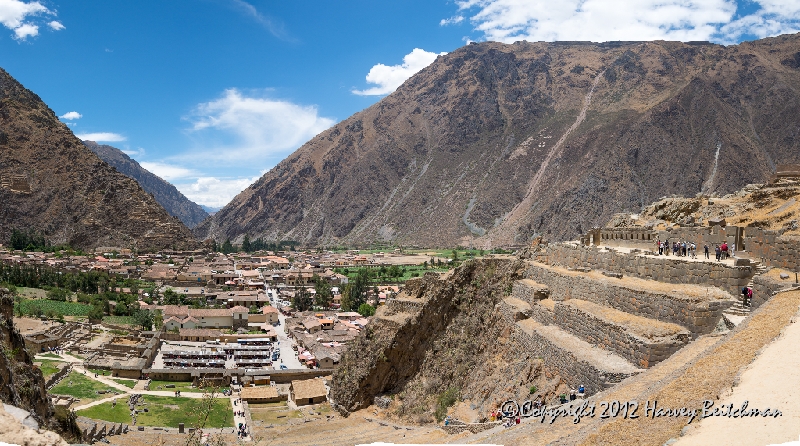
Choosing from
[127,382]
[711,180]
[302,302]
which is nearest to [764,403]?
[127,382]

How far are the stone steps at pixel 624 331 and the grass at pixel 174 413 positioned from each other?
19.2 m

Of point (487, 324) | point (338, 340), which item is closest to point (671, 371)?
point (487, 324)

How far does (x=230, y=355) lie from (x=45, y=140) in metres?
107

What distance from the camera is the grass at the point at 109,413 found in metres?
30.5

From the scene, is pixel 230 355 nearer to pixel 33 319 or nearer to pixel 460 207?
pixel 33 319

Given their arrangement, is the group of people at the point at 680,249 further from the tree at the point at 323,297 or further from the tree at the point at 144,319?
the tree at the point at 323,297

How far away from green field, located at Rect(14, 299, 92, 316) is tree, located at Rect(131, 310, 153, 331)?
638 centimetres

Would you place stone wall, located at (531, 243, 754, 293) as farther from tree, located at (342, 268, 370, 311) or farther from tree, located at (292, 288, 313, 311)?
tree, located at (292, 288, 313, 311)

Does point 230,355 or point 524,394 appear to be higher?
point 524,394

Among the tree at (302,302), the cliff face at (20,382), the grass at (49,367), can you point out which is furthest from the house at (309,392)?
the tree at (302,302)

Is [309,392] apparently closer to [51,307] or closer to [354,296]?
[354,296]

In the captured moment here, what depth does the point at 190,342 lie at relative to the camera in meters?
52.6

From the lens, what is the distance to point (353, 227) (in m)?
178

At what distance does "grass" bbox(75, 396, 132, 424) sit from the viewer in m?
30.5
